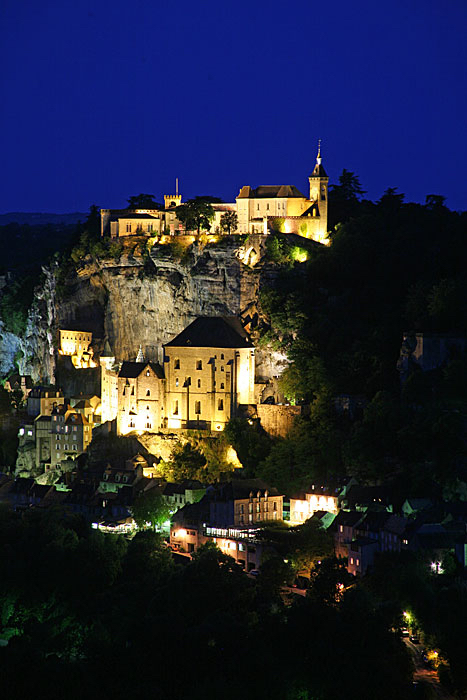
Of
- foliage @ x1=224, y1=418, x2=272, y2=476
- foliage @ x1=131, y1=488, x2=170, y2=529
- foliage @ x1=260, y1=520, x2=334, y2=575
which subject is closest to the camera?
foliage @ x1=260, y1=520, x2=334, y2=575

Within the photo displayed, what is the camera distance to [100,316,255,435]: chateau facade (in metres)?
76.4

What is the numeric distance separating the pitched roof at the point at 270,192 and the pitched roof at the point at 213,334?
1009 centimetres

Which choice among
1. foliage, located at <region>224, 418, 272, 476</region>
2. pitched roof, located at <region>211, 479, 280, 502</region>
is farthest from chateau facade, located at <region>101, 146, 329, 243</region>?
pitched roof, located at <region>211, 479, 280, 502</region>

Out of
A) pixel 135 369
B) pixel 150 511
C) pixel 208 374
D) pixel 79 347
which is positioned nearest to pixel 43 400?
pixel 79 347

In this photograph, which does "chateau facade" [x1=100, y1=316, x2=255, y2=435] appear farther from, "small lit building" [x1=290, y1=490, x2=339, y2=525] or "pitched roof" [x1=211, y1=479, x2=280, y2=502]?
"small lit building" [x1=290, y1=490, x2=339, y2=525]

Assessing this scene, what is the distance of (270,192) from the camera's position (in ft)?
280

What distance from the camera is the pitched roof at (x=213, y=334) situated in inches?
3019

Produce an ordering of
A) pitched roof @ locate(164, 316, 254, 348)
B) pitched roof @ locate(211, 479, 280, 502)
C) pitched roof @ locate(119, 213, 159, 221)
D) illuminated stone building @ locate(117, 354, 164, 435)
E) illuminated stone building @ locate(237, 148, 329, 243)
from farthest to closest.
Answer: pitched roof @ locate(119, 213, 159, 221) → illuminated stone building @ locate(237, 148, 329, 243) → illuminated stone building @ locate(117, 354, 164, 435) → pitched roof @ locate(164, 316, 254, 348) → pitched roof @ locate(211, 479, 280, 502)

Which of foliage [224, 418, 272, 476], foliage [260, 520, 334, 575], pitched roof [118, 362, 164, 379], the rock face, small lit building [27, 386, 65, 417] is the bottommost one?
foliage [260, 520, 334, 575]

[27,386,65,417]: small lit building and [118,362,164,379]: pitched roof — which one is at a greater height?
[118,362,164,379]: pitched roof

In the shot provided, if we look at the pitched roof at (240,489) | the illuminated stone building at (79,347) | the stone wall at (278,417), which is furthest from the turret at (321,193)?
the pitched roof at (240,489)

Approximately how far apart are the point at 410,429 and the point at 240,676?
830 inches

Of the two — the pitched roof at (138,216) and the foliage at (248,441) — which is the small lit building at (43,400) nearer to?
the pitched roof at (138,216)

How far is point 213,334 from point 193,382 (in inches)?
120
